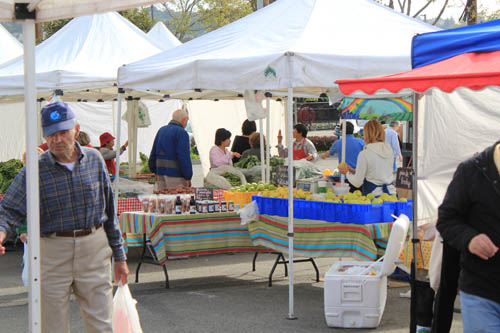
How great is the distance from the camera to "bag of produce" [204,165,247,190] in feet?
35.0

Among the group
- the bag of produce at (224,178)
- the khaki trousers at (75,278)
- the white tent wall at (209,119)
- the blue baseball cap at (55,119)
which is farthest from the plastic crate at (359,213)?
the white tent wall at (209,119)

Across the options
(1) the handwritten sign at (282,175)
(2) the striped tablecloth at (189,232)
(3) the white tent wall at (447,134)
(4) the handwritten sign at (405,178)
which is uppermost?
(3) the white tent wall at (447,134)

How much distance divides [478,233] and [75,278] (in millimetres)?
2430

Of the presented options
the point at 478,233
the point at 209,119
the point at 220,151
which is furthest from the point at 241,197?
the point at 209,119

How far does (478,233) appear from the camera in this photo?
3.76 meters

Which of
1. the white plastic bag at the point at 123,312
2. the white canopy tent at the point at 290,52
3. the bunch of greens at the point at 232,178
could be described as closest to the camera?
the white plastic bag at the point at 123,312

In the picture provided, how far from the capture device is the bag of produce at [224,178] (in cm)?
1066

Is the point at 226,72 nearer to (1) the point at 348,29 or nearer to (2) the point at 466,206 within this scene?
(1) the point at 348,29

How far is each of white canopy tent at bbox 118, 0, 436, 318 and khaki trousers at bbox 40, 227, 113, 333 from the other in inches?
116

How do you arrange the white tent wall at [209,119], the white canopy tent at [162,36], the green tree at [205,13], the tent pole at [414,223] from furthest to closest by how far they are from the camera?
the green tree at [205,13] → the white tent wall at [209,119] → the white canopy tent at [162,36] → the tent pole at [414,223]

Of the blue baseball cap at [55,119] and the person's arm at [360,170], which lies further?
→ the person's arm at [360,170]

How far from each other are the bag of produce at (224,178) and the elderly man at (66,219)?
5897 millimetres

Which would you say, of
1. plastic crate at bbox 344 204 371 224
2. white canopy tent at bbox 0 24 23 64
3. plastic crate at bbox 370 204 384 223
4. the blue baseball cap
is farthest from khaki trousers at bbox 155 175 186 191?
white canopy tent at bbox 0 24 23 64

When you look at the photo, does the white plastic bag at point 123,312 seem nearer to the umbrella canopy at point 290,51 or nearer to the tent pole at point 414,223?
the tent pole at point 414,223
